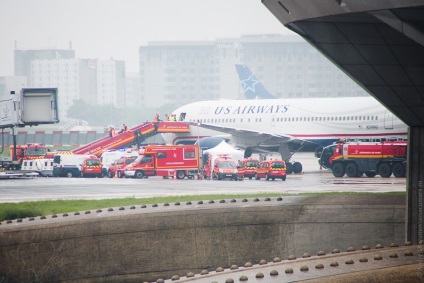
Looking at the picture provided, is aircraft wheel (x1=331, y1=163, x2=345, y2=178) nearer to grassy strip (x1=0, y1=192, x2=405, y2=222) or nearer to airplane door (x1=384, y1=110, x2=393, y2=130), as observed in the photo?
airplane door (x1=384, y1=110, x2=393, y2=130)

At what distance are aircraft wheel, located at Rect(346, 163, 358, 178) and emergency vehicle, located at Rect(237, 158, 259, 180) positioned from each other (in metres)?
6.39

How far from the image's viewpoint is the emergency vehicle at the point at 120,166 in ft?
230

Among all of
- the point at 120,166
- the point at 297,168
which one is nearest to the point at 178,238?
the point at 120,166

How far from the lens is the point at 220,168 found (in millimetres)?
64000

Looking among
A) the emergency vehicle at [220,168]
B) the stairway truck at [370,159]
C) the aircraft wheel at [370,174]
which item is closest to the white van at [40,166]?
the emergency vehicle at [220,168]

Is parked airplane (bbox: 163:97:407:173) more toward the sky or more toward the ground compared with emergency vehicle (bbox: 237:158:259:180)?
more toward the sky

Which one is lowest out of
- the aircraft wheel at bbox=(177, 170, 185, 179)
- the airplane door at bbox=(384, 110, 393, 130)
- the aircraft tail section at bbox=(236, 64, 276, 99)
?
the aircraft wheel at bbox=(177, 170, 185, 179)

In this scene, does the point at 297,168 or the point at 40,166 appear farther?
the point at 40,166

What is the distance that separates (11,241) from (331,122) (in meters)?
51.3

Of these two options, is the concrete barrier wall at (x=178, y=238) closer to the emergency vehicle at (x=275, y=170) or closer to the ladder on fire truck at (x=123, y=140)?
the emergency vehicle at (x=275, y=170)

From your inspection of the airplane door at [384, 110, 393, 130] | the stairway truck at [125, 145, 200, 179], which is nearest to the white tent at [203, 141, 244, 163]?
the stairway truck at [125, 145, 200, 179]

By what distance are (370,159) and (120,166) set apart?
64.9 feet

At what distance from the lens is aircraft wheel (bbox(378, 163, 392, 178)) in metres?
59.9

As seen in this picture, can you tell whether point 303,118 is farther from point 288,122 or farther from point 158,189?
point 158,189
